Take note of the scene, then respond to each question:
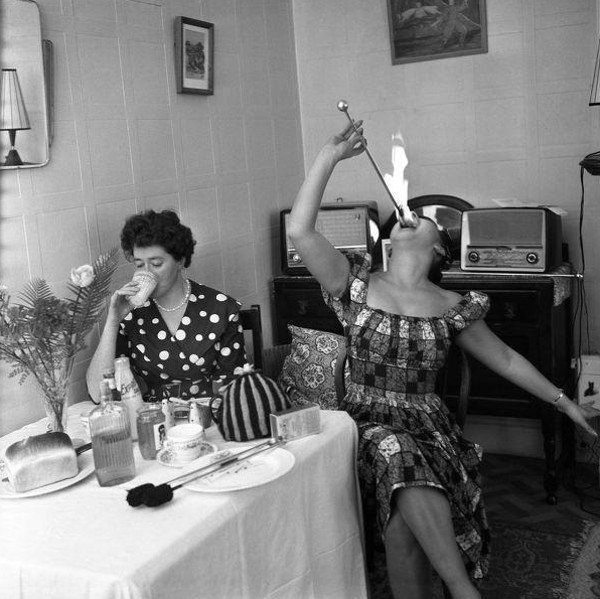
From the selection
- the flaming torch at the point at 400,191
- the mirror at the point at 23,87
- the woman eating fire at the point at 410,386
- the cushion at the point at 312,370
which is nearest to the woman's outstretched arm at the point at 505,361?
the woman eating fire at the point at 410,386

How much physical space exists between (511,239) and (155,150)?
1.43 m

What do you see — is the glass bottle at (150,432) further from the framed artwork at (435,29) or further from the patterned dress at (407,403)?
the framed artwork at (435,29)

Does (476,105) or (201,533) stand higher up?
(476,105)

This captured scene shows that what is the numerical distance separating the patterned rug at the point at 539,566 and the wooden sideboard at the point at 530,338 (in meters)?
0.32

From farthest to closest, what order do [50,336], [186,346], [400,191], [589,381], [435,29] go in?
[435,29], [589,381], [186,346], [400,191], [50,336]

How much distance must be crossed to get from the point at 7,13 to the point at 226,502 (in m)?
1.51

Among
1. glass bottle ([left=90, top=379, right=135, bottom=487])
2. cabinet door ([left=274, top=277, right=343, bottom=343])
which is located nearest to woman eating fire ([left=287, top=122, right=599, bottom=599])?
glass bottle ([left=90, top=379, right=135, bottom=487])

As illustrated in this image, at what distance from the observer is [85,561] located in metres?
1.39

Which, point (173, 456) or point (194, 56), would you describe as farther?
point (194, 56)

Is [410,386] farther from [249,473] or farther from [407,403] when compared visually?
[249,473]

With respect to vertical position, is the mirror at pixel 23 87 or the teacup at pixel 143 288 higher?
the mirror at pixel 23 87

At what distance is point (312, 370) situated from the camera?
303 cm

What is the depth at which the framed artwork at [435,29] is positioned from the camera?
3.43 meters

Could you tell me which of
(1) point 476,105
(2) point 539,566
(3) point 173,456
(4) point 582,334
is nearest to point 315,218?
(3) point 173,456
